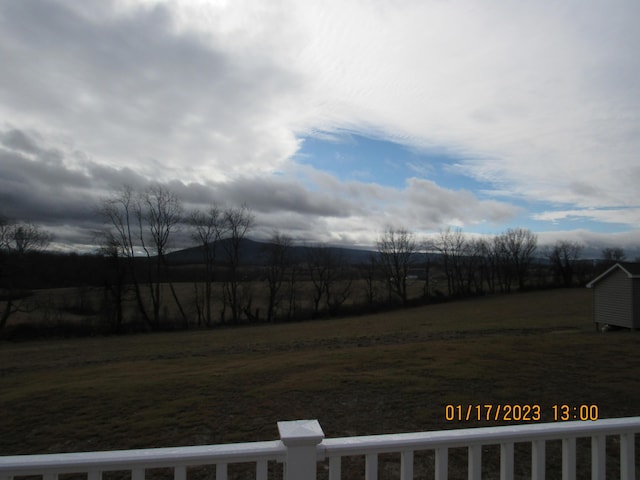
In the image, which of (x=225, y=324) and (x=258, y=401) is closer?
(x=258, y=401)

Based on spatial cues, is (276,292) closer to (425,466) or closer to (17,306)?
(17,306)

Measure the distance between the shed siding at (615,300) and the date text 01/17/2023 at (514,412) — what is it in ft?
49.7

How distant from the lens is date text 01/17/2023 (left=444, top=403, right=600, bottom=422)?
245 inches

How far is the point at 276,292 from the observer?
42.9 metres

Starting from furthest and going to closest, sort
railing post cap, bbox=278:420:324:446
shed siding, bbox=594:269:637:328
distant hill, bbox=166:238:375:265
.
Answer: distant hill, bbox=166:238:375:265 → shed siding, bbox=594:269:637:328 → railing post cap, bbox=278:420:324:446

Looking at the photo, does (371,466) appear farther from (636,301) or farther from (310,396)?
(636,301)

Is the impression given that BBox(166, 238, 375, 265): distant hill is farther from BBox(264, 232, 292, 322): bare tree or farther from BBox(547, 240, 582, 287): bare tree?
BBox(547, 240, 582, 287): bare tree

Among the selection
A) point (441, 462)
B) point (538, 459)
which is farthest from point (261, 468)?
point (538, 459)

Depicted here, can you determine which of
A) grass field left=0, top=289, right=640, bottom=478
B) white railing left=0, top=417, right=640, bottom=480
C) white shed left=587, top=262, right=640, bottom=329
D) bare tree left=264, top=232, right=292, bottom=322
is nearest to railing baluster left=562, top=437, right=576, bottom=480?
white railing left=0, top=417, right=640, bottom=480

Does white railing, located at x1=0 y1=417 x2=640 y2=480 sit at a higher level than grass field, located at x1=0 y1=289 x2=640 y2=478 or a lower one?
higher

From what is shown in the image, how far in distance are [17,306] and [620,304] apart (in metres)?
41.7

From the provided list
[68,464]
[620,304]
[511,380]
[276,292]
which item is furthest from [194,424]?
[276,292]

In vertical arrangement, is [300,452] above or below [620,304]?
above

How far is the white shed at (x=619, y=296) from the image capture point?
58.6 feet
